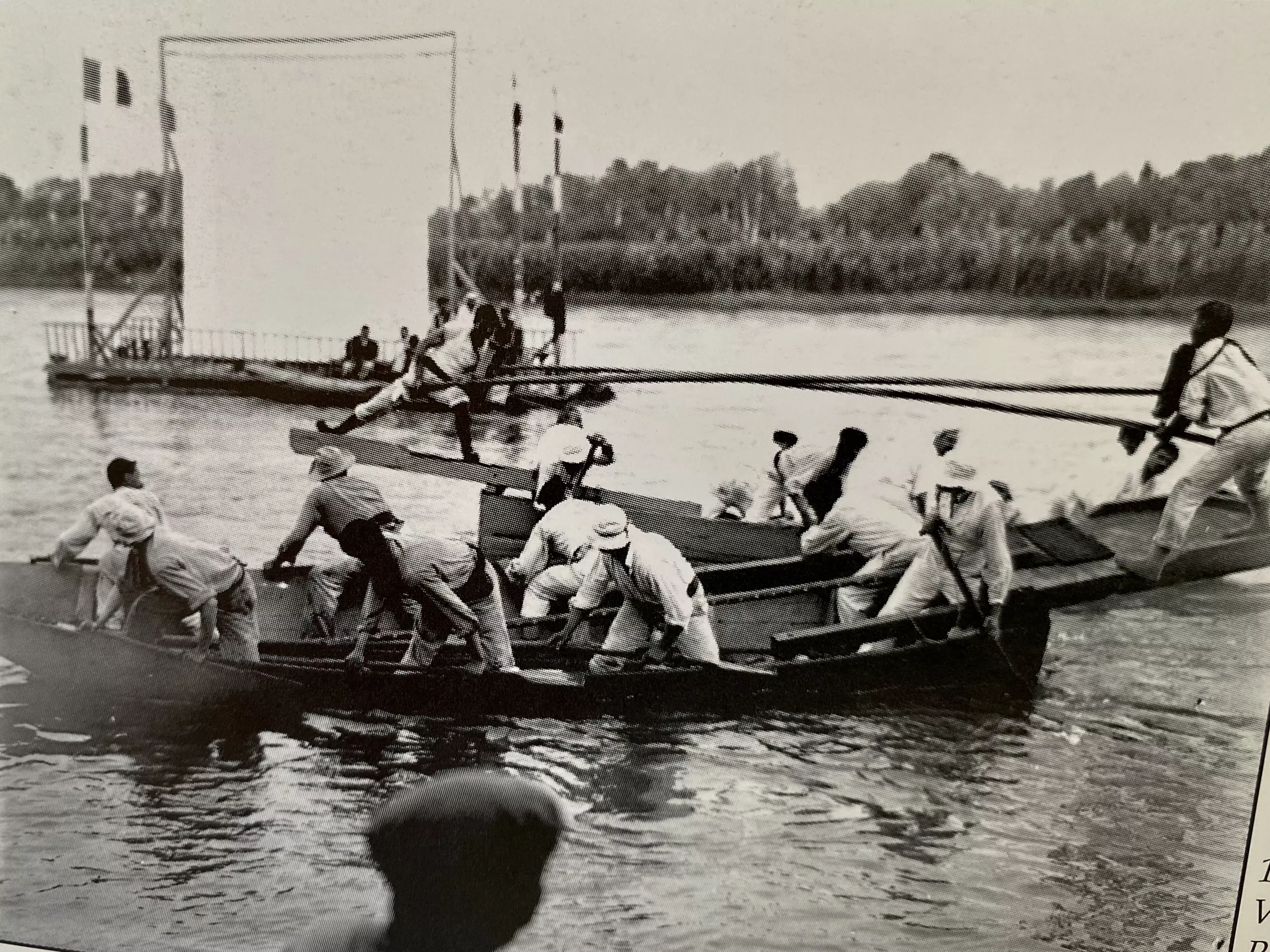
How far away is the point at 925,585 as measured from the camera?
2947 mm

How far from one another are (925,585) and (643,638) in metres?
0.74

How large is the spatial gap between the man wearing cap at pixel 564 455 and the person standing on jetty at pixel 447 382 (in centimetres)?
19

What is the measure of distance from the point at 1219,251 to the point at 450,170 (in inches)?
70.8

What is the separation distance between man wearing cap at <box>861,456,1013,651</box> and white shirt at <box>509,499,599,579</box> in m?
0.79

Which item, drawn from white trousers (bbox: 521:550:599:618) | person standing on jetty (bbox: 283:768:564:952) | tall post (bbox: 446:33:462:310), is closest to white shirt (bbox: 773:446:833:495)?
white trousers (bbox: 521:550:599:618)

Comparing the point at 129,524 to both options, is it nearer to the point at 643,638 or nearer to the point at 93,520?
the point at 93,520

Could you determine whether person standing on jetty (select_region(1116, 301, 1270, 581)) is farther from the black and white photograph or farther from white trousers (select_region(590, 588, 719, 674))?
white trousers (select_region(590, 588, 719, 674))

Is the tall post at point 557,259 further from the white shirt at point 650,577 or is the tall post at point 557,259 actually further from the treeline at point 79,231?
the treeline at point 79,231

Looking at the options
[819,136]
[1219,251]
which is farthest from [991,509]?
[819,136]

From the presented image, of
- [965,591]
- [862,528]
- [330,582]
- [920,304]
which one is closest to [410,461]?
[330,582]

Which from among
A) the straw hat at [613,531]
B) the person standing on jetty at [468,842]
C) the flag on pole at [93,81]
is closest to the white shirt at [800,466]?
the straw hat at [613,531]

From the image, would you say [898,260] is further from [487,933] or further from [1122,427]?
[487,933]

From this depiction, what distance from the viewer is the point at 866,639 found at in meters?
3.00

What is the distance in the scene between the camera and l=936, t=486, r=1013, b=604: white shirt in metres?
2.71
